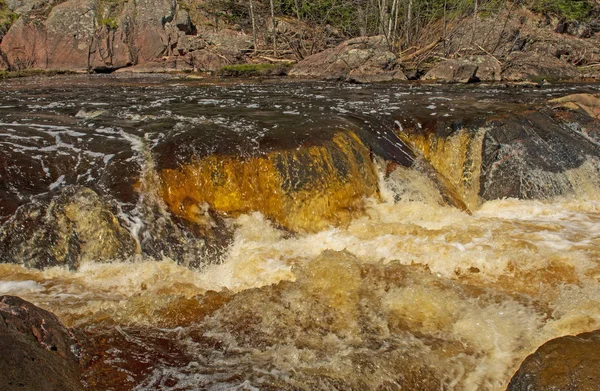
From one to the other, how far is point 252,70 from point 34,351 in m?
15.6

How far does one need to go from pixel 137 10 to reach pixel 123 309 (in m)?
18.9

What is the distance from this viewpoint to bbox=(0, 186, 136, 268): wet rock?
4262mm

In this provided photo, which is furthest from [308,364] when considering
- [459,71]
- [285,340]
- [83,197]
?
[459,71]

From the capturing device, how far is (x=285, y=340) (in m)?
3.19

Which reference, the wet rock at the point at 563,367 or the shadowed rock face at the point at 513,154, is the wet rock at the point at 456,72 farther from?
the wet rock at the point at 563,367

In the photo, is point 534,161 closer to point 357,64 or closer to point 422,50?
point 357,64

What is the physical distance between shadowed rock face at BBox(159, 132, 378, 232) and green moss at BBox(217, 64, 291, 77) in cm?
1164

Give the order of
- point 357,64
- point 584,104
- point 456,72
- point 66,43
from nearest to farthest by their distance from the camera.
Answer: point 584,104 < point 456,72 < point 357,64 < point 66,43

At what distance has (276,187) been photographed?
17.7 feet

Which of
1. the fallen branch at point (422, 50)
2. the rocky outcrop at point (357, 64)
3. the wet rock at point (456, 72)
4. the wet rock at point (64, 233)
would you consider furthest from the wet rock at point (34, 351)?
the fallen branch at point (422, 50)

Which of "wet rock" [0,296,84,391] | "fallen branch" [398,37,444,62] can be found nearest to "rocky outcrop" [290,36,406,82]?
"fallen branch" [398,37,444,62]

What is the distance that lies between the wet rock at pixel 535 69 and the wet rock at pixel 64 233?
45.1 ft

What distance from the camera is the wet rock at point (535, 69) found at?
14688mm

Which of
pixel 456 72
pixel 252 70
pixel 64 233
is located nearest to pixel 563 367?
pixel 64 233
